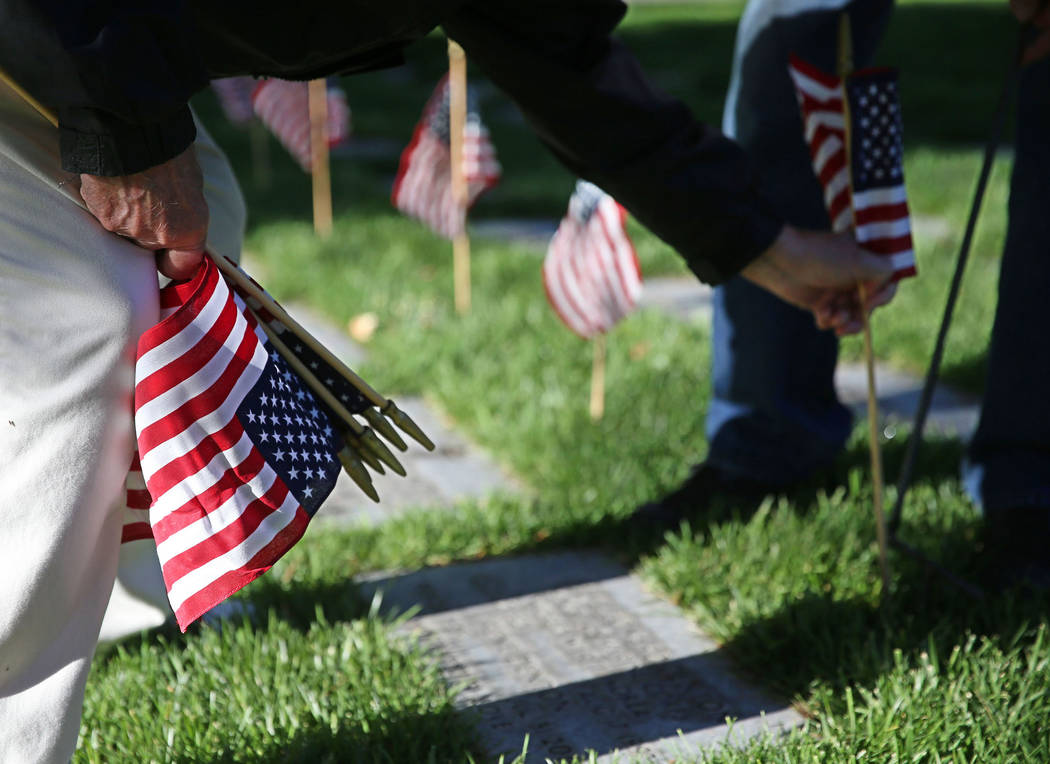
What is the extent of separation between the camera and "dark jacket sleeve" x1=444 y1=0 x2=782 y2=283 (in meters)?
1.97

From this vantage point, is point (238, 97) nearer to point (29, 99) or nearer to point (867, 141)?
point (867, 141)

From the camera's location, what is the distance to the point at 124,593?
215 cm

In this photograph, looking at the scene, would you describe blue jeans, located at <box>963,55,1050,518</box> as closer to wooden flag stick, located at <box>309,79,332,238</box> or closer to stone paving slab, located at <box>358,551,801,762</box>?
stone paving slab, located at <box>358,551,801,762</box>

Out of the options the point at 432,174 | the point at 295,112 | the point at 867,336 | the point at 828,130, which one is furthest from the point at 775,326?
the point at 295,112

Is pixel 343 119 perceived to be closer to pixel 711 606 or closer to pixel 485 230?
pixel 485 230

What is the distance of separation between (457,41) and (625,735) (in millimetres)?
1205

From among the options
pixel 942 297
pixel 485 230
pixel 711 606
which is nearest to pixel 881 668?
pixel 711 606

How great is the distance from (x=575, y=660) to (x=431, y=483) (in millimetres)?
988

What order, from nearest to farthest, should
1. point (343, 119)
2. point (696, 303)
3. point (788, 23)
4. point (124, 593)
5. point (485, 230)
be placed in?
point (124, 593) → point (788, 23) → point (696, 303) → point (343, 119) → point (485, 230)

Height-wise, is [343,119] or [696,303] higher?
[343,119]

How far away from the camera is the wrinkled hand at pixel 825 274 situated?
2199 mm

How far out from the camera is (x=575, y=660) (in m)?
2.27

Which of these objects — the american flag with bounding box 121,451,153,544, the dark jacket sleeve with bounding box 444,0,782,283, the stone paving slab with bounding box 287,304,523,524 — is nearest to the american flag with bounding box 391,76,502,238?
the stone paving slab with bounding box 287,304,523,524

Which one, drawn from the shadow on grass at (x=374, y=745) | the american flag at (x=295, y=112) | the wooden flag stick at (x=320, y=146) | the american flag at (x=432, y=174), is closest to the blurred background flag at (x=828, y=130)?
the shadow on grass at (x=374, y=745)
